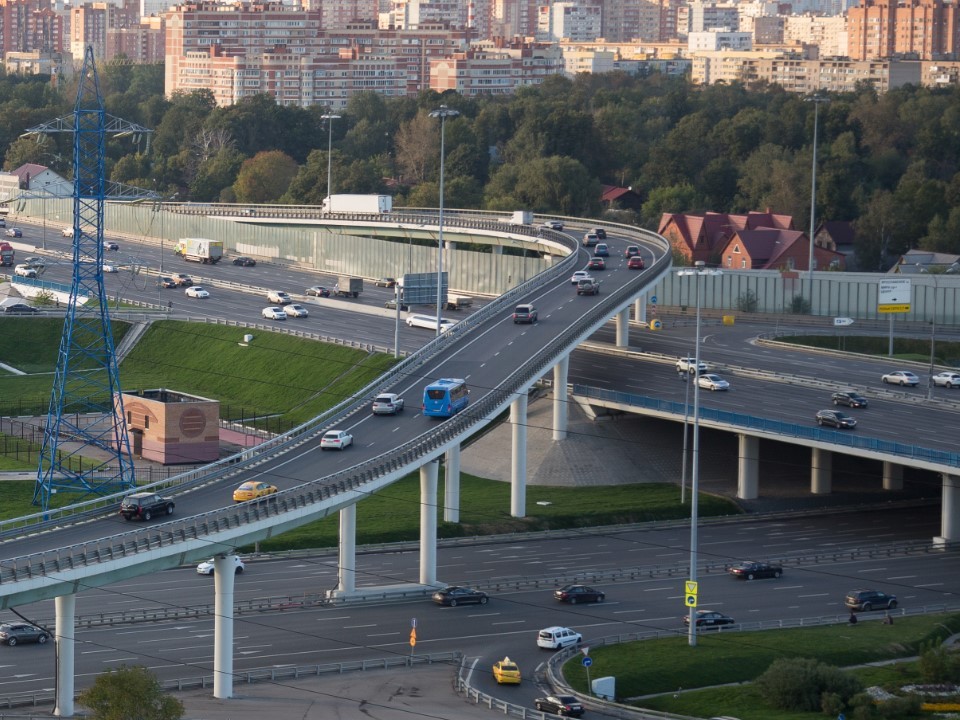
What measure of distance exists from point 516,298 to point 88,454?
74.3 feet

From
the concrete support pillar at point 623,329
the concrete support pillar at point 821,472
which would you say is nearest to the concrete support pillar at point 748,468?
the concrete support pillar at point 821,472

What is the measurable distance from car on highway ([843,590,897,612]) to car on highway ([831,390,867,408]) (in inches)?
694

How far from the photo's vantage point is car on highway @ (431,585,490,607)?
6109 cm

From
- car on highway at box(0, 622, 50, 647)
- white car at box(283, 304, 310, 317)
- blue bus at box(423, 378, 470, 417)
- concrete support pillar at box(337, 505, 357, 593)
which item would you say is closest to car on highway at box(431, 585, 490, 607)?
concrete support pillar at box(337, 505, 357, 593)

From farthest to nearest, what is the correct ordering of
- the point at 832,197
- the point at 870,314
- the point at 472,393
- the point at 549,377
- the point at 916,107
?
the point at 916,107
the point at 832,197
the point at 870,314
the point at 549,377
the point at 472,393

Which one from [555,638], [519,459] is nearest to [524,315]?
[519,459]

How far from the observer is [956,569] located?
2603 inches

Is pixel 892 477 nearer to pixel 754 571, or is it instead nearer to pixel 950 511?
pixel 950 511

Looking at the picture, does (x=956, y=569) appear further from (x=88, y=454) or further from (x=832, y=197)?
(x=832, y=197)

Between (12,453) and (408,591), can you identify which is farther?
(12,453)

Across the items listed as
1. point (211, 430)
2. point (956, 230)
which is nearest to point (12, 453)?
point (211, 430)

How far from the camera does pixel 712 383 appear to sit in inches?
3187

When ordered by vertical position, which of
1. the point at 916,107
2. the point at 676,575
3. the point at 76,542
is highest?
the point at 916,107

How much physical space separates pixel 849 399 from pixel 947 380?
775 cm
